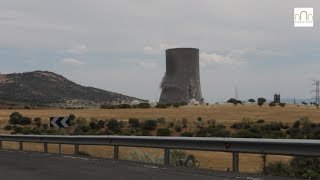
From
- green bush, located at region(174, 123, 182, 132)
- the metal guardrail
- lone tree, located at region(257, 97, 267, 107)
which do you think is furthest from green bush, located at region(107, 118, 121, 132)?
lone tree, located at region(257, 97, 267, 107)

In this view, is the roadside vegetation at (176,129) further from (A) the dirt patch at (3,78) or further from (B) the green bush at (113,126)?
(A) the dirt patch at (3,78)

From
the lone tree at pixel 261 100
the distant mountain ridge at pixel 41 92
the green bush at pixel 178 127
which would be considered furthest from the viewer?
the distant mountain ridge at pixel 41 92

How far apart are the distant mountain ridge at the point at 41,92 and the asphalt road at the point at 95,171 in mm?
147467

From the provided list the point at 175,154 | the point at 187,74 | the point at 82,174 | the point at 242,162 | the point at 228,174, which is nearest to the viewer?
the point at 228,174

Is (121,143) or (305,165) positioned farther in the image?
(121,143)

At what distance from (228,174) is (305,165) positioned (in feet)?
12.4

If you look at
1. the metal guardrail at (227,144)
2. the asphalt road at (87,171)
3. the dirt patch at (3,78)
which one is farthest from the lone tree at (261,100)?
the asphalt road at (87,171)

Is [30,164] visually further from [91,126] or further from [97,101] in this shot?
[97,101]

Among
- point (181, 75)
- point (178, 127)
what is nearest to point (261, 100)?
point (181, 75)

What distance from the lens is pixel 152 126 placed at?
6969 centimetres

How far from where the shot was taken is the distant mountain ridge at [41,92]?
169000mm

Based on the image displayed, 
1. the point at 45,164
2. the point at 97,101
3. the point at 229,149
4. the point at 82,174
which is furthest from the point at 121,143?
the point at 97,101

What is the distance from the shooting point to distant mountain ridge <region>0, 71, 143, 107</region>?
554ft

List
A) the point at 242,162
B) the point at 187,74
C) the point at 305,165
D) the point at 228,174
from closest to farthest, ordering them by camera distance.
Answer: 1. the point at 228,174
2. the point at 305,165
3. the point at 242,162
4. the point at 187,74
